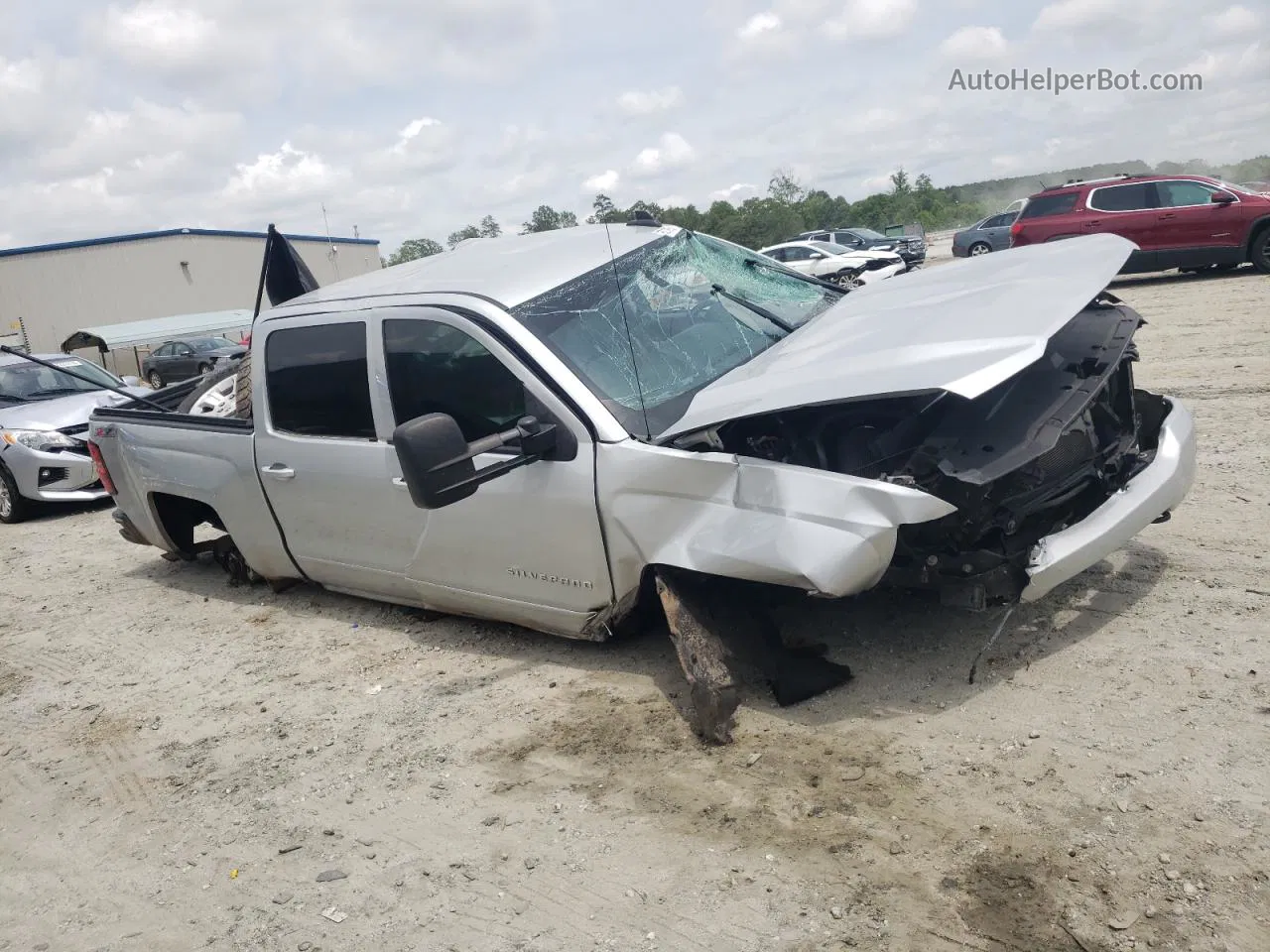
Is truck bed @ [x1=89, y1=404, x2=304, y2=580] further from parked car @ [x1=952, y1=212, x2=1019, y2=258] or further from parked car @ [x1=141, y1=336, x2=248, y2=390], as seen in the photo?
parked car @ [x1=952, y1=212, x2=1019, y2=258]

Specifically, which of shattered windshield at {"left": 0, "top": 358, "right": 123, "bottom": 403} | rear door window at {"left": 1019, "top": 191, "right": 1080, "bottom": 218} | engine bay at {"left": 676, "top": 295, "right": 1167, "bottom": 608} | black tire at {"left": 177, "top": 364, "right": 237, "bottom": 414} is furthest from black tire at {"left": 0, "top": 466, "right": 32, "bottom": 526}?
rear door window at {"left": 1019, "top": 191, "right": 1080, "bottom": 218}

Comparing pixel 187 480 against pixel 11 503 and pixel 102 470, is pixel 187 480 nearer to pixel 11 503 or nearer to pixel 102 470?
pixel 102 470

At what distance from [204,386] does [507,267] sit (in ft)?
9.63

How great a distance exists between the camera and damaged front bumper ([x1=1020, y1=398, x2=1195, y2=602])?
3.25 metres

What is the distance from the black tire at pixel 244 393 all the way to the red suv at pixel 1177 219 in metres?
12.2

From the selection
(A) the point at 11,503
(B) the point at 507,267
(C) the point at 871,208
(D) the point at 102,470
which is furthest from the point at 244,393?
(C) the point at 871,208

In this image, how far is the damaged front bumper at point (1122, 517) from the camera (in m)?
3.25

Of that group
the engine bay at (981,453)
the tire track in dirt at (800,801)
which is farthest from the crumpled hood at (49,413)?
the engine bay at (981,453)

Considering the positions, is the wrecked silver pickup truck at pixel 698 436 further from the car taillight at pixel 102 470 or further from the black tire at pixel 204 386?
the car taillight at pixel 102 470

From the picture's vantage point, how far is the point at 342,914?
9.37 ft

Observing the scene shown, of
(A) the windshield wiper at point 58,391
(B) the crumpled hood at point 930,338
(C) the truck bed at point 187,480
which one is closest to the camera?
(B) the crumpled hood at point 930,338

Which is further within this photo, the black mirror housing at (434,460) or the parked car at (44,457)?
the parked car at (44,457)

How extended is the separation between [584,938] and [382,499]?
2.33 metres

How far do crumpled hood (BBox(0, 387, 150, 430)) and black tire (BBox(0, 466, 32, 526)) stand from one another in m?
0.48
